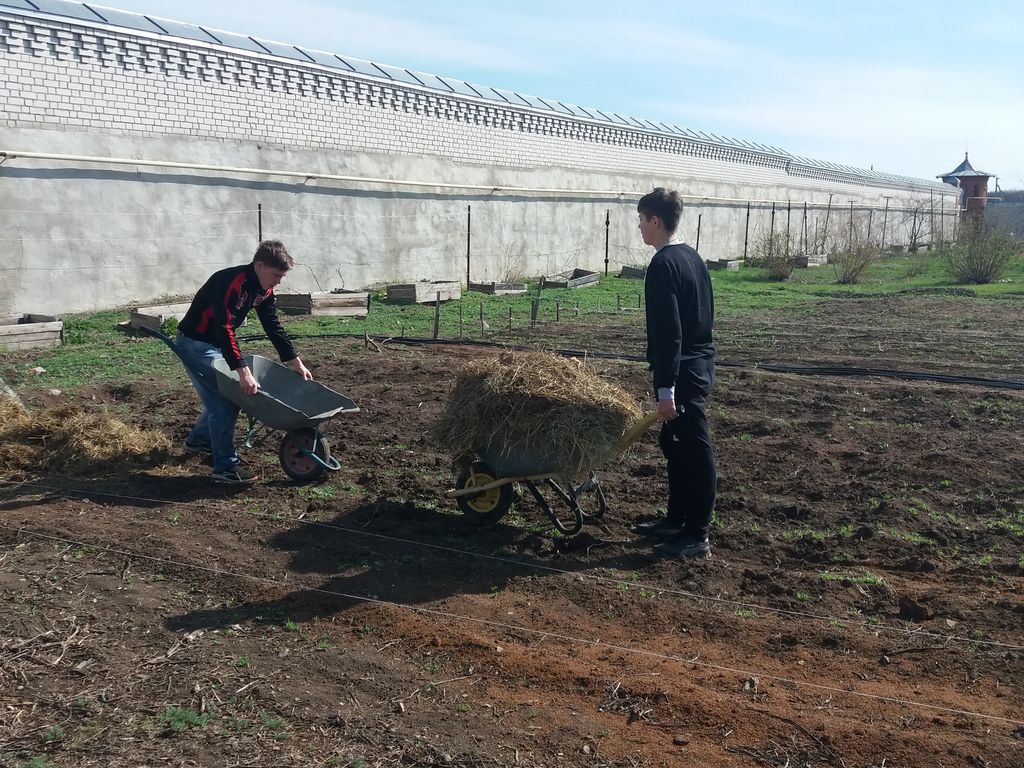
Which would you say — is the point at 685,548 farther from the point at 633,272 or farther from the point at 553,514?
the point at 633,272

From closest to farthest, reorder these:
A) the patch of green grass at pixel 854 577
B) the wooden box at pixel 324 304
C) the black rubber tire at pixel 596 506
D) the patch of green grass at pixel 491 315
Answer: the patch of green grass at pixel 854 577
the black rubber tire at pixel 596 506
the patch of green grass at pixel 491 315
the wooden box at pixel 324 304

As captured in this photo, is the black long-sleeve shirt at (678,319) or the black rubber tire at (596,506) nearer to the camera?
the black long-sleeve shirt at (678,319)

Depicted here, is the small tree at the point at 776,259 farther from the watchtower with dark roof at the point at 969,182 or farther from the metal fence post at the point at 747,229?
the watchtower with dark roof at the point at 969,182

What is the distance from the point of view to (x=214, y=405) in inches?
253

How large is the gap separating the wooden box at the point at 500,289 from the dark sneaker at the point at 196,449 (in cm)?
1291

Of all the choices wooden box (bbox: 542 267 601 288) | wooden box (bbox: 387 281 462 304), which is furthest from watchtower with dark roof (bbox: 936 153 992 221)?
wooden box (bbox: 387 281 462 304)

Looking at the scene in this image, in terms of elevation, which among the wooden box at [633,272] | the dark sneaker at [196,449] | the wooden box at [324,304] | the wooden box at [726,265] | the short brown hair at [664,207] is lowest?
the dark sneaker at [196,449]

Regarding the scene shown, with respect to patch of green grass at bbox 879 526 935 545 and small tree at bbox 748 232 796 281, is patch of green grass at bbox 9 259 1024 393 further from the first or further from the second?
patch of green grass at bbox 879 526 935 545

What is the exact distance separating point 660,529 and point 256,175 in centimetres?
1351

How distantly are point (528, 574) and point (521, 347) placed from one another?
23.0ft

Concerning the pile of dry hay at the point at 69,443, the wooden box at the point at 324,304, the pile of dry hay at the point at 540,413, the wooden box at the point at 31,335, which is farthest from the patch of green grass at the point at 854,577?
the wooden box at the point at 324,304

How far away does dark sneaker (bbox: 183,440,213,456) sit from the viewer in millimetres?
6871

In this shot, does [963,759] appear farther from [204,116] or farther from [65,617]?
[204,116]

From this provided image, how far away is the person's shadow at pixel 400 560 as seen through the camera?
178 inches
